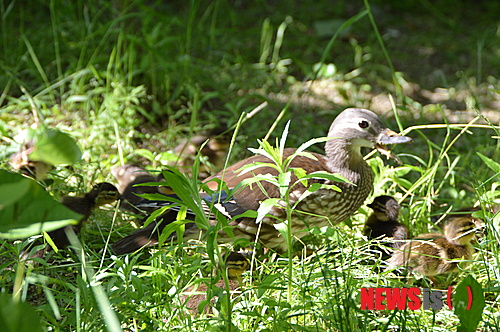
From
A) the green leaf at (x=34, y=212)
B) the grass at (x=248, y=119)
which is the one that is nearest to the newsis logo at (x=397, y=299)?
the grass at (x=248, y=119)

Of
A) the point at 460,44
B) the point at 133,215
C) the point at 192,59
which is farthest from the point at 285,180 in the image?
the point at 460,44

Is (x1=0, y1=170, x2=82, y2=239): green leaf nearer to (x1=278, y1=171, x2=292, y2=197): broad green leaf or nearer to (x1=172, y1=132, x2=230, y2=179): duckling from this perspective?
(x1=278, y1=171, x2=292, y2=197): broad green leaf

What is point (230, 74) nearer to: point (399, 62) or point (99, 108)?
point (99, 108)

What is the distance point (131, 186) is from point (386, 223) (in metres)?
1.59

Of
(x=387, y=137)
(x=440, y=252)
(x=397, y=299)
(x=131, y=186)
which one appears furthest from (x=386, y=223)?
(x=131, y=186)

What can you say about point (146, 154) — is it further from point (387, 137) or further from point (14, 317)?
point (14, 317)

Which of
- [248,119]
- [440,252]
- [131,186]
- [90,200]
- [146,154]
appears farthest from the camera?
[248,119]

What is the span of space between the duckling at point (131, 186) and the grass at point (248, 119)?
0.09 m

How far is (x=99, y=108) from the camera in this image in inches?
187

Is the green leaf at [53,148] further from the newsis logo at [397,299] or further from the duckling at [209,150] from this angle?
the duckling at [209,150]

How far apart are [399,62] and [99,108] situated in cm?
326

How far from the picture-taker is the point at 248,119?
15.5 ft

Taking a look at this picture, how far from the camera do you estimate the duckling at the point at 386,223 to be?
324 centimetres

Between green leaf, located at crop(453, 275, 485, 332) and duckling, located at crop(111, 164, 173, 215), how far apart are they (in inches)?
80.4
